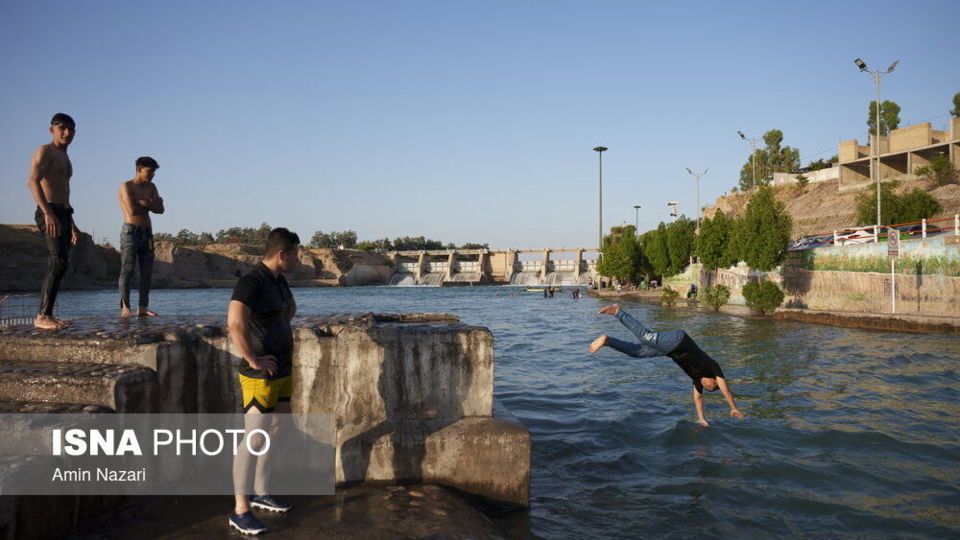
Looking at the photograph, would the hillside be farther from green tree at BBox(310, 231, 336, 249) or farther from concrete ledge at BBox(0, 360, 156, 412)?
green tree at BBox(310, 231, 336, 249)

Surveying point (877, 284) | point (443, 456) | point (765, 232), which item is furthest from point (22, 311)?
point (765, 232)

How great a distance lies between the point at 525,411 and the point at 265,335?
5347 mm

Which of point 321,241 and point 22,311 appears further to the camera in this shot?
point 321,241

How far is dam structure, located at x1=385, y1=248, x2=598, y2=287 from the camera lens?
8800 cm

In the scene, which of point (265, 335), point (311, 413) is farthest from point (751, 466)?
point (265, 335)

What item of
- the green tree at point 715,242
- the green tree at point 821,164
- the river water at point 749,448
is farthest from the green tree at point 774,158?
the river water at point 749,448

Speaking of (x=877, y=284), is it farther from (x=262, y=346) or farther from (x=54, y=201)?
(x=54, y=201)

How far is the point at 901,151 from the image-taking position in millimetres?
54625

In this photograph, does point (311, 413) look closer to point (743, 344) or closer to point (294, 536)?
point (294, 536)

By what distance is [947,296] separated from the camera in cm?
2044

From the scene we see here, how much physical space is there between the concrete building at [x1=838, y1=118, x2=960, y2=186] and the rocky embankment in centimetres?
6437

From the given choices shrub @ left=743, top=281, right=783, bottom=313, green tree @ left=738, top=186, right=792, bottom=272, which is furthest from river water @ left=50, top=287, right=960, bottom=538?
green tree @ left=738, top=186, right=792, bottom=272

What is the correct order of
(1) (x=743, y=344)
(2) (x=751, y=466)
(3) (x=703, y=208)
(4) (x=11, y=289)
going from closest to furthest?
(2) (x=751, y=466) → (1) (x=743, y=344) → (4) (x=11, y=289) → (3) (x=703, y=208)

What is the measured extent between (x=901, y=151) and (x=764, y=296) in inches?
1616
